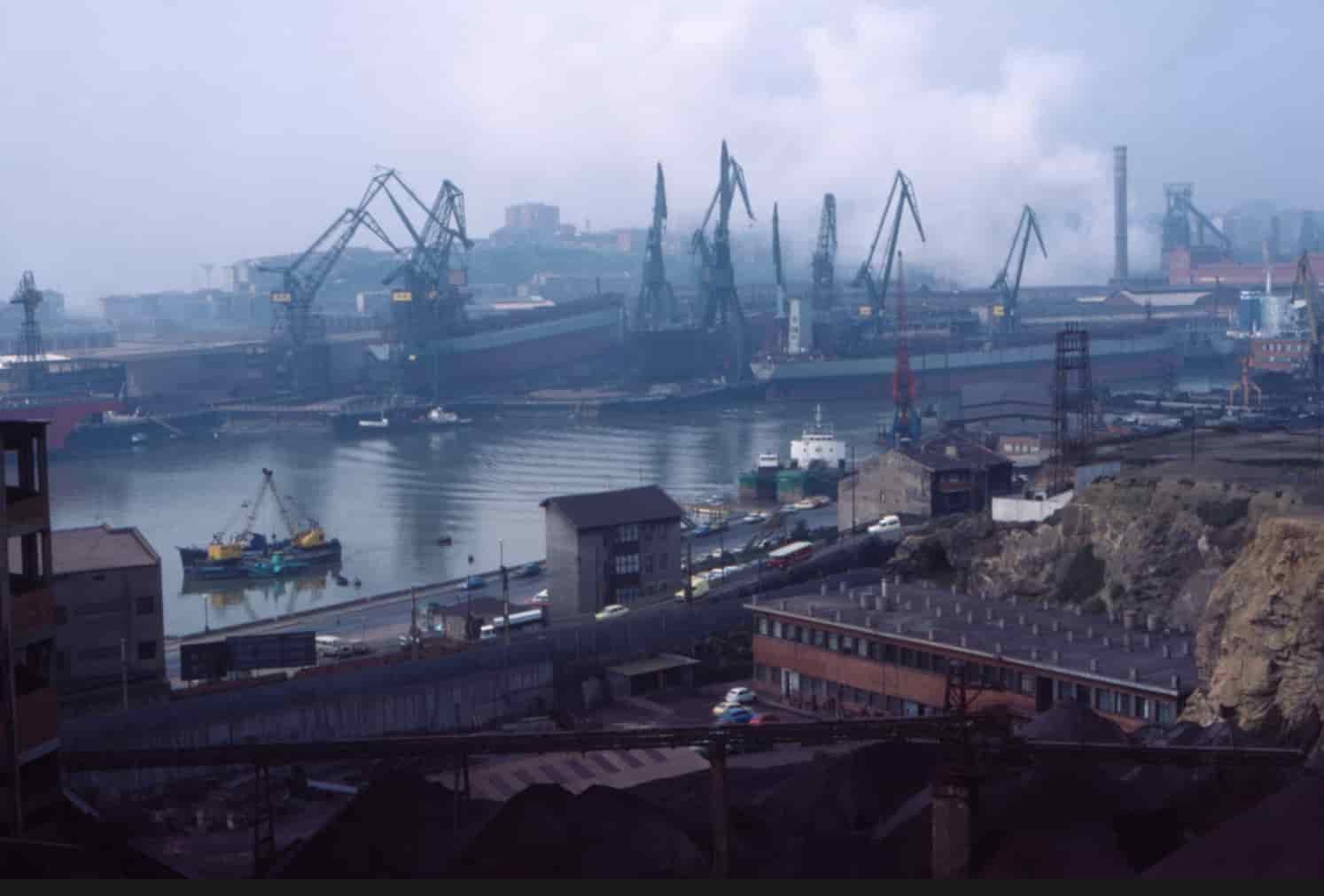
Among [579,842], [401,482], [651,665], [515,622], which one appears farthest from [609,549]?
[401,482]

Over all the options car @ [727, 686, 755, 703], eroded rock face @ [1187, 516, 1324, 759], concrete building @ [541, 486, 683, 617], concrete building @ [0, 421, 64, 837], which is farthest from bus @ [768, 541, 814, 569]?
concrete building @ [0, 421, 64, 837]

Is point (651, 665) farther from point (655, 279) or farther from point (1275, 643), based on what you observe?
point (655, 279)

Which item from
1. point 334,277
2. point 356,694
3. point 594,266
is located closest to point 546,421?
point 356,694

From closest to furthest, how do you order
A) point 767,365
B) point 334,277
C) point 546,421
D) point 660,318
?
point 546,421, point 767,365, point 660,318, point 334,277

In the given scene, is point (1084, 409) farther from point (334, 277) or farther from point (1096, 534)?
point (334, 277)

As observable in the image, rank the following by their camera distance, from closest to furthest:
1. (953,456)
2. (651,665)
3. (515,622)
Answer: (651,665)
(515,622)
(953,456)

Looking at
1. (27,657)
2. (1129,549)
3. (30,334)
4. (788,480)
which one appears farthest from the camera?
(30,334)

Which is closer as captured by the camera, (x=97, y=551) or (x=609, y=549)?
(x=97, y=551)
